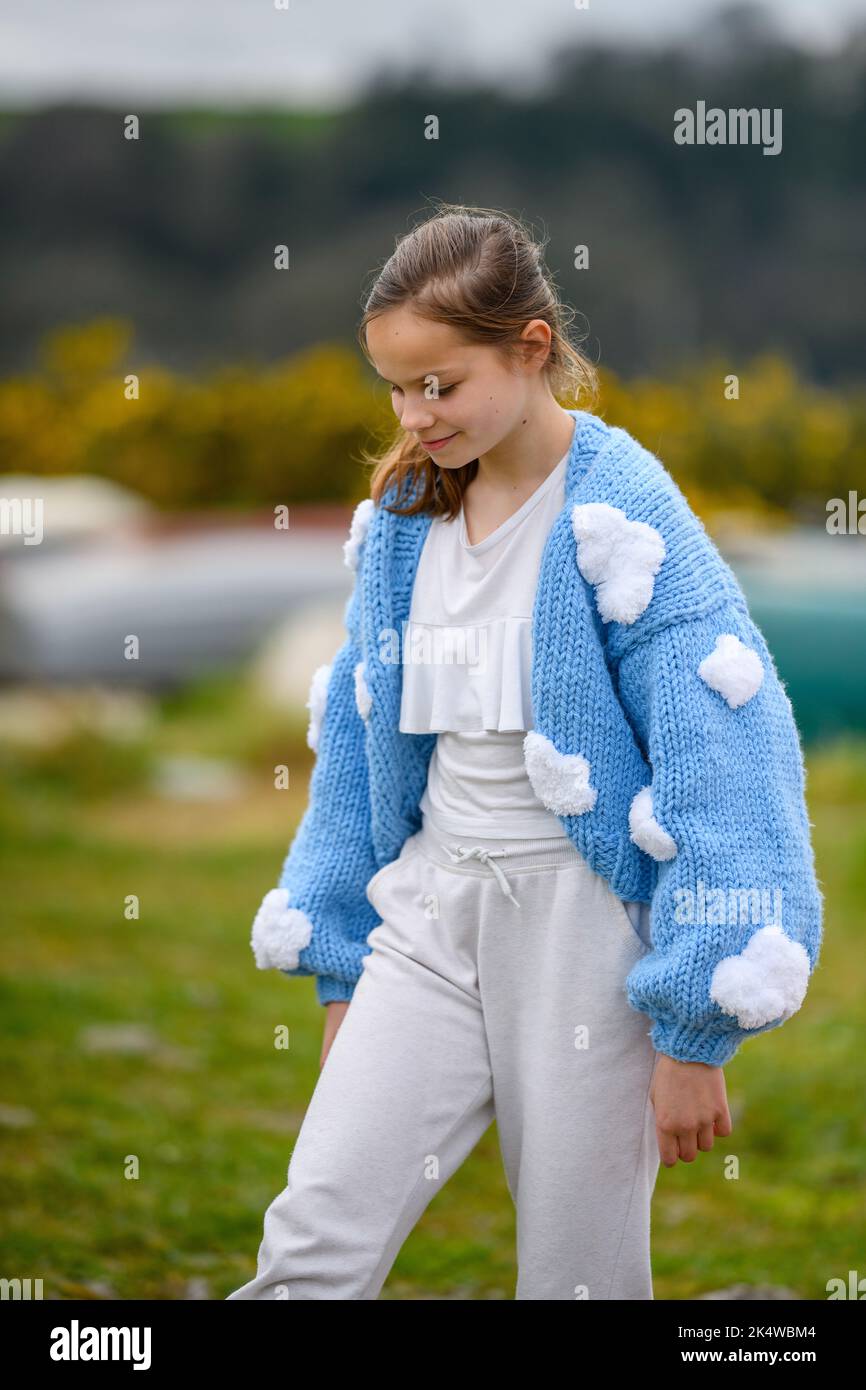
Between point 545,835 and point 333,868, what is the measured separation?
1.14ft

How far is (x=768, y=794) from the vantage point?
179 centimetres

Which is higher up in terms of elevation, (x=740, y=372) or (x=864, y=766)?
(x=740, y=372)

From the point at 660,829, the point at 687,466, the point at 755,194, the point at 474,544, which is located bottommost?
the point at 660,829

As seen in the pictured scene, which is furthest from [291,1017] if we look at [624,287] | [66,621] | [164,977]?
[624,287]

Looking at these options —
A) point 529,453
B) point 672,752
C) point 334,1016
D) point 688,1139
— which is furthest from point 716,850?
point 334,1016

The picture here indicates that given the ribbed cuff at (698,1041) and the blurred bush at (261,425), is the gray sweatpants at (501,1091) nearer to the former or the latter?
the ribbed cuff at (698,1041)

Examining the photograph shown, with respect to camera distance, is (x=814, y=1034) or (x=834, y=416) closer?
(x=814, y=1034)

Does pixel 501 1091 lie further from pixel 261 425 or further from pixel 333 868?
pixel 261 425

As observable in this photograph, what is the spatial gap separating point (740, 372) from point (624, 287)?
0.72 meters

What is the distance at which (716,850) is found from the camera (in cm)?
175

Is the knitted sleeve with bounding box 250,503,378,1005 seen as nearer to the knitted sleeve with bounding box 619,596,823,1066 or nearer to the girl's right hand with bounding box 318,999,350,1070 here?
the girl's right hand with bounding box 318,999,350,1070

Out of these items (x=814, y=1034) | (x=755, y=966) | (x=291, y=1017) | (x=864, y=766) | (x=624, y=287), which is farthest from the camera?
(x=624, y=287)

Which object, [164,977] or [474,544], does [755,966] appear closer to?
[474,544]

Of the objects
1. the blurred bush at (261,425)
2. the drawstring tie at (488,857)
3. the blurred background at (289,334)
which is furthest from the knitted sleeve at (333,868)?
the blurred bush at (261,425)
